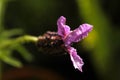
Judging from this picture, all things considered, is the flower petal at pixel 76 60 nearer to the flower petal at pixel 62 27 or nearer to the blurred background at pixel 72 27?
the flower petal at pixel 62 27

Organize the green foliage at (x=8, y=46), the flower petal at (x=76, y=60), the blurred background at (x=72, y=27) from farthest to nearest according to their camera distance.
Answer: the blurred background at (x=72, y=27)
the green foliage at (x=8, y=46)
the flower petal at (x=76, y=60)

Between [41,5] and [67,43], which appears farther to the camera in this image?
[41,5]

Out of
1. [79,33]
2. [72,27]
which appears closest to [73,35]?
[79,33]

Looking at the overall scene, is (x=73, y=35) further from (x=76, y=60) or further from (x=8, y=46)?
(x=8, y=46)

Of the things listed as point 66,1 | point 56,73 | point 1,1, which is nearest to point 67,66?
point 56,73

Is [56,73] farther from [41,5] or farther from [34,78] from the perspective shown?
[41,5]

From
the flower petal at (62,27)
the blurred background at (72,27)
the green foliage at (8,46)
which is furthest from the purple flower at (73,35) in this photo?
the blurred background at (72,27)

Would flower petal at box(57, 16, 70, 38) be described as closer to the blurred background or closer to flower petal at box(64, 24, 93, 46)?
flower petal at box(64, 24, 93, 46)
